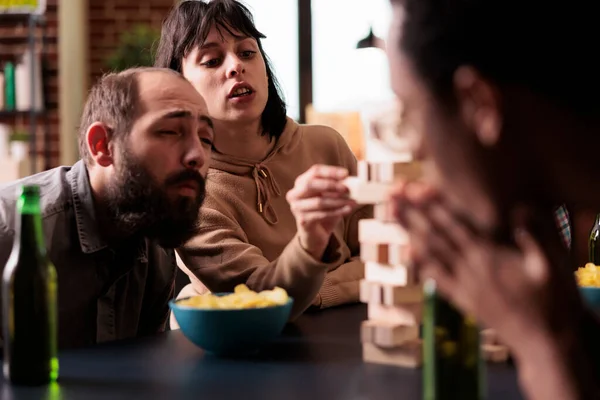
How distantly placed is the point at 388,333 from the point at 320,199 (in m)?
0.26

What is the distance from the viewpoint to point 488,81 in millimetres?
622

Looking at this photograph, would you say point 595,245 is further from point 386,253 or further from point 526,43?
point 526,43

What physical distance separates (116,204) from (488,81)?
1.10 meters

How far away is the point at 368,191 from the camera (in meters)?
1.10

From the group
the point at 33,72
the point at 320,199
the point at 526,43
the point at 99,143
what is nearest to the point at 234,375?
the point at 320,199

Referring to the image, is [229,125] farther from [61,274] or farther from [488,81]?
[488,81]

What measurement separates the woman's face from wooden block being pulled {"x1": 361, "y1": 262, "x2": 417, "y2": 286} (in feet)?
2.80

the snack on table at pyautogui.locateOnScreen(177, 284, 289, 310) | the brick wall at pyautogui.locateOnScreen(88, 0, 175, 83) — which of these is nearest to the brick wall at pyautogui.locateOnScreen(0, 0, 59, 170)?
the brick wall at pyautogui.locateOnScreen(88, 0, 175, 83)

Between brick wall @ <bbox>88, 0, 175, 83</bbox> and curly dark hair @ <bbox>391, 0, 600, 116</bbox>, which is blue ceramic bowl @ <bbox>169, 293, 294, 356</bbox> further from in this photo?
brick wall @ <bbox>88, 0, 175, 83</bbox>

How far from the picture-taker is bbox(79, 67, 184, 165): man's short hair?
63.2 inches

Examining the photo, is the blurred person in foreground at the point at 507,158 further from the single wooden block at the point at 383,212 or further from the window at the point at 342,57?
the window at the point at 342,57

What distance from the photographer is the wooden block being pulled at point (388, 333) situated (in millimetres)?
1079

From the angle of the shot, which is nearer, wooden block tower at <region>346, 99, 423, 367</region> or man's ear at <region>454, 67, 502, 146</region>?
man's ear at <region>454, 67, 502, 146</region>

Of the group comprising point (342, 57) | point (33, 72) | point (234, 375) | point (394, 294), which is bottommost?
point (234, 375)
